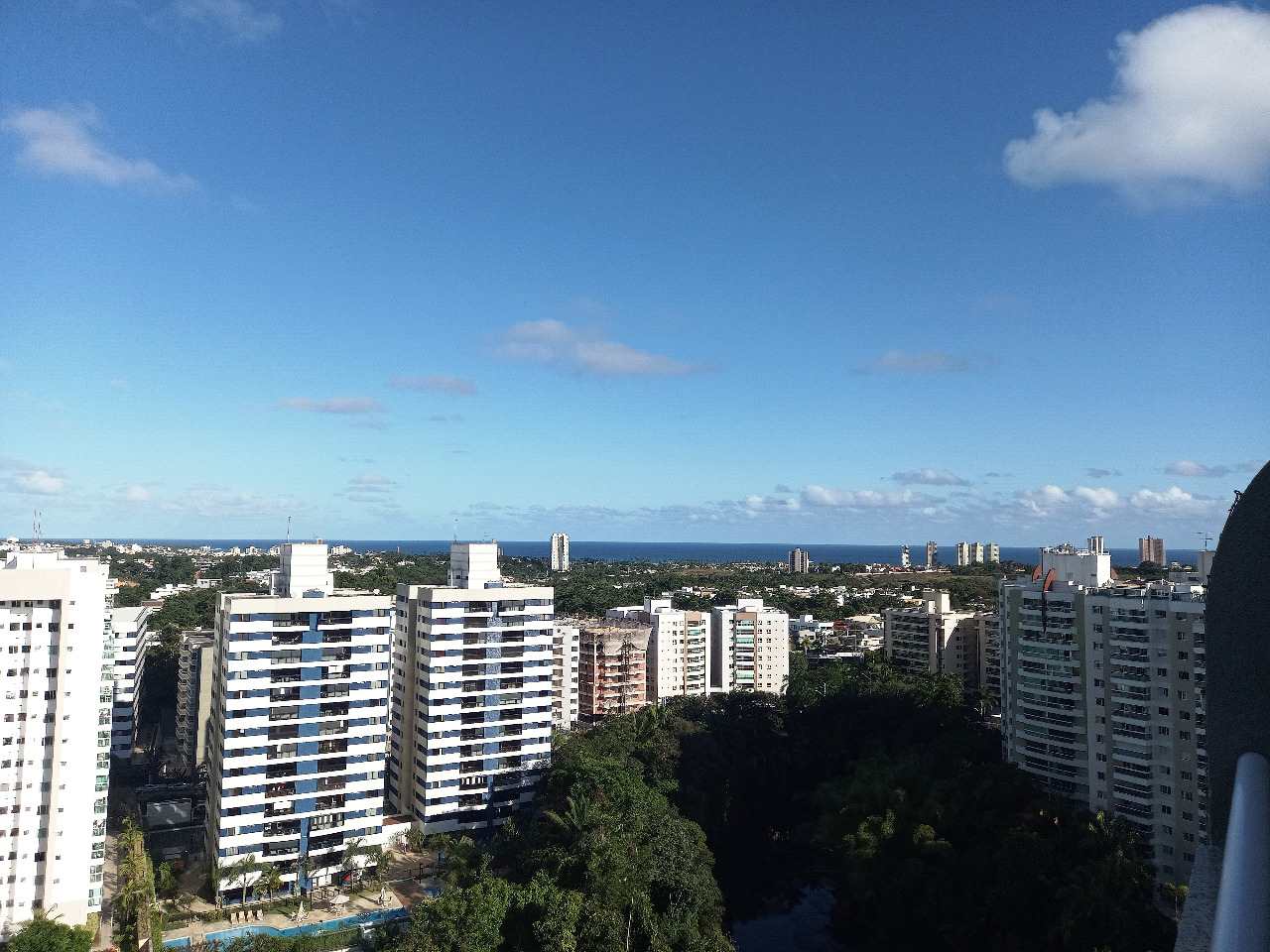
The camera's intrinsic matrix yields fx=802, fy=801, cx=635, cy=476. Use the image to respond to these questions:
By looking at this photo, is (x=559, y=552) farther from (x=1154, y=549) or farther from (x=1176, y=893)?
(x=1176, y=893)

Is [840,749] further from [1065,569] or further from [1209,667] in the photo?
[1209,667]

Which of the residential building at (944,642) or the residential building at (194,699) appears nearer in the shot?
the residential building at (194,699)

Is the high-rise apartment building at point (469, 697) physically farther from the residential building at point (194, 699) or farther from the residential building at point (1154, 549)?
the residential building at point (1154, 549)

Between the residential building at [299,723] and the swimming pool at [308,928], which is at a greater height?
the residential building at [299,723]

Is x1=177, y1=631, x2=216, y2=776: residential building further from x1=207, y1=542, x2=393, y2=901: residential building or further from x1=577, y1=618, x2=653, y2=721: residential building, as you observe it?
x1=577, y1=618, x2=653, y2=721: residential building

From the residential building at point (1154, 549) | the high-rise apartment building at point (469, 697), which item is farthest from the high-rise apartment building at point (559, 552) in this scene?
the high-rise apartment building at point (469, 697)

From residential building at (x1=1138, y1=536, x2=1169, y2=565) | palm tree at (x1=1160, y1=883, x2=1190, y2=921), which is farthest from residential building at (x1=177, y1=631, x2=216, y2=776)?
residential building at (x1=1138, y1=536, x2=1169, y2=565)
